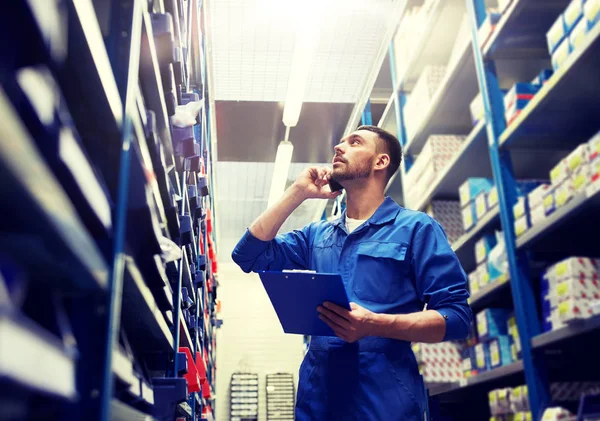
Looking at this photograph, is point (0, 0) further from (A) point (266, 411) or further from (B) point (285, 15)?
(A) point (266, 411)

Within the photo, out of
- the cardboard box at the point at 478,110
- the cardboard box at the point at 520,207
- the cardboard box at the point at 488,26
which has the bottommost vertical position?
the cardboard box at the point at 520,207

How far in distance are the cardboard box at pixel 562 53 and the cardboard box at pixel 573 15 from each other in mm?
64

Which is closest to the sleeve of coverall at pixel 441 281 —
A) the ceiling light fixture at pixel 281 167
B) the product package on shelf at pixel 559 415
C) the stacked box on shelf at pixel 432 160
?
the product package on shelf at pixel 559 415

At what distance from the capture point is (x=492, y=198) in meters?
3.38

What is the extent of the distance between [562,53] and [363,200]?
1.24m

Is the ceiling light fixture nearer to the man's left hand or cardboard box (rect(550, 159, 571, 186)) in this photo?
cardboard box (rect(550, 159, 571, 186))

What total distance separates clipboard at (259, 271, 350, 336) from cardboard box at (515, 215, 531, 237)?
62.1 inches

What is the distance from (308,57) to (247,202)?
15.0 ft

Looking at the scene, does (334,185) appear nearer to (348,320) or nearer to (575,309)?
(348,320)

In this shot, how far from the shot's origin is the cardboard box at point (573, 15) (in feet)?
8.45

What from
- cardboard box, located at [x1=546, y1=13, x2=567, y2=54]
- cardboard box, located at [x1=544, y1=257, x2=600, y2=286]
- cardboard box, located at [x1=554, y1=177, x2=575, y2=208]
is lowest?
cardboard box, located at [x1=544, y1=257, x2=600, y2=286]

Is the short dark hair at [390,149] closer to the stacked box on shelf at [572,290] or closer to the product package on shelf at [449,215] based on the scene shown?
the stacked box on shelf at [572,290]

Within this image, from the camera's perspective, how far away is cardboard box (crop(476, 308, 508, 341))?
337cm

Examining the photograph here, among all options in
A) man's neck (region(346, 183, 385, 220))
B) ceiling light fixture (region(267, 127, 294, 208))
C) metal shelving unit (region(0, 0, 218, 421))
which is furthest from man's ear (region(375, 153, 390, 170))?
ceiling light fixture (region(267, 127, 294, 208))
